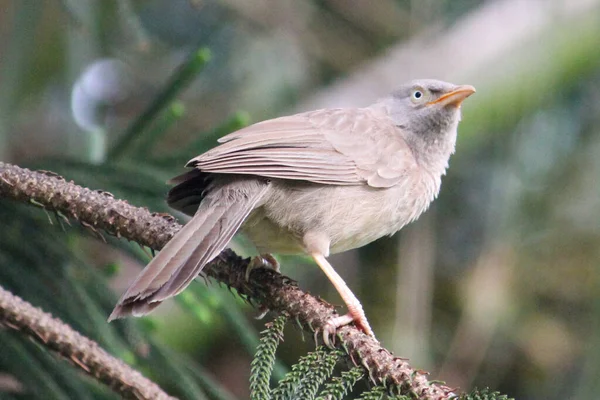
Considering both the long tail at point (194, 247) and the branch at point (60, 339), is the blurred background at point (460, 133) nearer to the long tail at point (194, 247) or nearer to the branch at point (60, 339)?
the long tail at point (194, 247)

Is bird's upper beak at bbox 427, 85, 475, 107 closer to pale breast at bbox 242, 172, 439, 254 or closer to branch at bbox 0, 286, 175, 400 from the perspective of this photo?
pale breast at bbox 242, 172, 439, 254

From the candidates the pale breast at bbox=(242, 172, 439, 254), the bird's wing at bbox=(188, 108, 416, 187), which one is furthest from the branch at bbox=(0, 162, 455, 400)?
the pale breast at bbox=(242, 172, 439, 254)

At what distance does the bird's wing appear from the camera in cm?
308

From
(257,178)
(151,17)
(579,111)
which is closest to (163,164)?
(257,178)

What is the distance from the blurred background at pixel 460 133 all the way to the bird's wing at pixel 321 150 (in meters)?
0.95

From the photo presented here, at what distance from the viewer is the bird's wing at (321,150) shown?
3082mm

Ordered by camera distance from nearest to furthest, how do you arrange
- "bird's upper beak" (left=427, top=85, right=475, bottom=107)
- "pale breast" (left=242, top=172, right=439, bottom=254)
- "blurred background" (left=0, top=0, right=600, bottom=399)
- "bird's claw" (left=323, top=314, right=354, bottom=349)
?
"bird's claw" (left=323, top=314, right=354, bottom=349) < "pale breast" (left=242, top=172, right=439, bottom=254) < "bird's upper beak" (left=427, top=85, right=475, bottom=107) < "blurred background" (left=0, top=0, right=600, bottom=399)

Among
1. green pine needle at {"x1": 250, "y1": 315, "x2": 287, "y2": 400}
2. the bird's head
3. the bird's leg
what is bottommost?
green pine needle at {"x1": 250, "y1": 315, "x2": 287, "y2": 400}

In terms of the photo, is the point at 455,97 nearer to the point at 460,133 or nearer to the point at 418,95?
the point at 418,95

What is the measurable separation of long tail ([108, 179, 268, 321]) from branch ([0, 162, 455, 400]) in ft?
0.35

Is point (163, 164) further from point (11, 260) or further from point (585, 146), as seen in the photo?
point (585, 146)

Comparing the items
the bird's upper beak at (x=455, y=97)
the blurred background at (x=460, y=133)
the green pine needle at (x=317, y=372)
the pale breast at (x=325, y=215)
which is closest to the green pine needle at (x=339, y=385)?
the green pine needle at (x=317, y=372)

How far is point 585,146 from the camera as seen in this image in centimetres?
600

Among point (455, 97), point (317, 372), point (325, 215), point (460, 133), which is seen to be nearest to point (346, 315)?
point (317, 372)
